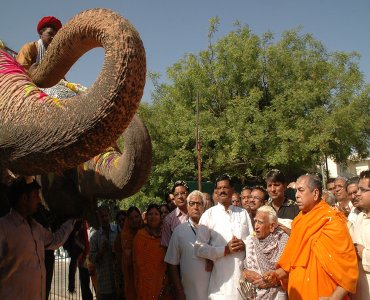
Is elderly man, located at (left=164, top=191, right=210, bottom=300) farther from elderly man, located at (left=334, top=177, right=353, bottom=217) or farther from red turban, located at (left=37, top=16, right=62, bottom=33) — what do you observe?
red turban, located at (left=37, top=16, right=62, bottom=33)

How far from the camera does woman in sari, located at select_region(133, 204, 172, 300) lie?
5301mm

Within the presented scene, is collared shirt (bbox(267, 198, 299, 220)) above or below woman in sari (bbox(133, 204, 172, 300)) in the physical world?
above

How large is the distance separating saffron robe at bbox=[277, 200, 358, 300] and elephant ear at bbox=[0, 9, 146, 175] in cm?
249

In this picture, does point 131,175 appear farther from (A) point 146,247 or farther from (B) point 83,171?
(A) point 146,247

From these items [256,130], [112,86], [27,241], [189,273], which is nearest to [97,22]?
[112,86]

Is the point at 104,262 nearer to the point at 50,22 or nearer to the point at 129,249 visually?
the point at 129,249

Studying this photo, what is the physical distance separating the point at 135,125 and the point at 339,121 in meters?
21.9

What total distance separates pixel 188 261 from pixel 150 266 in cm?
55

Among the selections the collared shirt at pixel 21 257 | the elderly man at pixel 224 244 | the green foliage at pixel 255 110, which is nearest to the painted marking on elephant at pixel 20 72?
the collared shirt at pixel 21 257

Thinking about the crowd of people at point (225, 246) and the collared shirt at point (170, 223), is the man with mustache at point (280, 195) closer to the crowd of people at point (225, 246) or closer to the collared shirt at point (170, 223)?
the crowd of people at point (225, 246)

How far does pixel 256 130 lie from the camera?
70.8 ft

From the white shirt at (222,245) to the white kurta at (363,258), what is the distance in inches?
49.2

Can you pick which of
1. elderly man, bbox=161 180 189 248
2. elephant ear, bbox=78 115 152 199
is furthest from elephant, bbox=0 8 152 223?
elderly man, bbox=161 180 189 248

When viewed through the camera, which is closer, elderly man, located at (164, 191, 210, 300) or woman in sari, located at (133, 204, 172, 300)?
elderly man, located at (164, 191, 210, 300)
